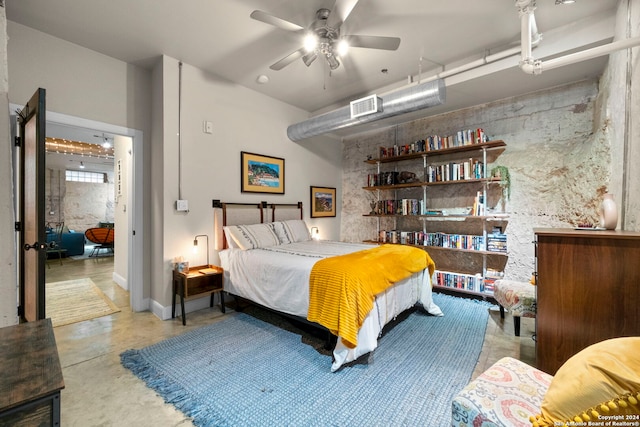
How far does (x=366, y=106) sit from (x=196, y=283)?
2850 millimetres

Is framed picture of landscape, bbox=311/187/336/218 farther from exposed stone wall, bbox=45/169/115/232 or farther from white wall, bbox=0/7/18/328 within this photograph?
exposed stone wall, bbox=45/169/115/232

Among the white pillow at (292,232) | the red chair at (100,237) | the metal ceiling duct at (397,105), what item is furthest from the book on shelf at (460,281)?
the red chair at (100,237)

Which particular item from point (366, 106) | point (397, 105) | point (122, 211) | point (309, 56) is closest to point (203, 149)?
point (309, 56)

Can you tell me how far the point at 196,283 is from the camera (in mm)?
3051

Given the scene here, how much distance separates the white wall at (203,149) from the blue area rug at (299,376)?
1085mm

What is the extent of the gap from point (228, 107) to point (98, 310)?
308cm

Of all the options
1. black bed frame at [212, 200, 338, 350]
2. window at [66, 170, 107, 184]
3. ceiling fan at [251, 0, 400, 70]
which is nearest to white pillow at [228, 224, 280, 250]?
black bed frame at [212, 200, 338, 350]

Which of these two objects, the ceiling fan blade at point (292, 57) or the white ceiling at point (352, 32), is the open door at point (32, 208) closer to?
the white ceiling at point (352, 32)

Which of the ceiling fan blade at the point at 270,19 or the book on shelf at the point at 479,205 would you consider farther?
the book on shelf at the point at 479,205

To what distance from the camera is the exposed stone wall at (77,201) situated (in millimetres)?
8172

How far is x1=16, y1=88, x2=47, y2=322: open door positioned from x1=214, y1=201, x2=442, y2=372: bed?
Result: 1.62 m

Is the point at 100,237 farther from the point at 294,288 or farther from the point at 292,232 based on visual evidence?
the point at 294,288

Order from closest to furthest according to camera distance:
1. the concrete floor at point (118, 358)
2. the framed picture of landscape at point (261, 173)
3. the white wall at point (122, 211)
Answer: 1. the concrete floor at point (118, 358)
2. the framed picture of landscape at point (261, 173)
3. the white wall at point (122, 211)

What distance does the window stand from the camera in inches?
344
